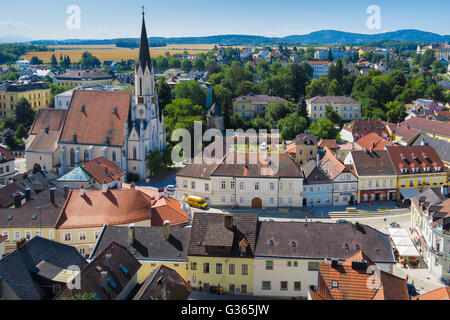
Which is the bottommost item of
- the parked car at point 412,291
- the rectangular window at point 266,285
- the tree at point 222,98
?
the parked car at point 412,291

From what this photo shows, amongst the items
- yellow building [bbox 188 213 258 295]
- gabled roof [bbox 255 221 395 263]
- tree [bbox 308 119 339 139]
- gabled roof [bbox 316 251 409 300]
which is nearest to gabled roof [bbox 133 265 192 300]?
yellow building [bbox 188 213 258 295]

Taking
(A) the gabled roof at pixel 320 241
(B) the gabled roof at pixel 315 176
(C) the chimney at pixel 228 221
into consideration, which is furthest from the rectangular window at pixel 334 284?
(B) the gabled roof at pixel 315 176

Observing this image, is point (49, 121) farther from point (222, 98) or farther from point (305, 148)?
point (222, 98)

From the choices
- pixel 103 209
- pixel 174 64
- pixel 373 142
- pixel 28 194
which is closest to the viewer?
pixel 103 209

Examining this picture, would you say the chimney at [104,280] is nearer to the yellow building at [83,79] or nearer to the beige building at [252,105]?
the beige building at [252,105]

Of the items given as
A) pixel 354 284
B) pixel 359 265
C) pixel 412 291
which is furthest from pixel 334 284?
pixel 412 291

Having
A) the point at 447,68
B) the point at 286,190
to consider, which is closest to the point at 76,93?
the point at 286,190

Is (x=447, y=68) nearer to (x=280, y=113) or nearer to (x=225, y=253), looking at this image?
(x=280, y=113)

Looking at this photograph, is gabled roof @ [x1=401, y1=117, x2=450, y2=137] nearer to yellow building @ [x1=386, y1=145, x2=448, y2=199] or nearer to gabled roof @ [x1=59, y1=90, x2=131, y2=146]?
yellow building @ [x1=386, y1=145, x2=448, y2=199]
